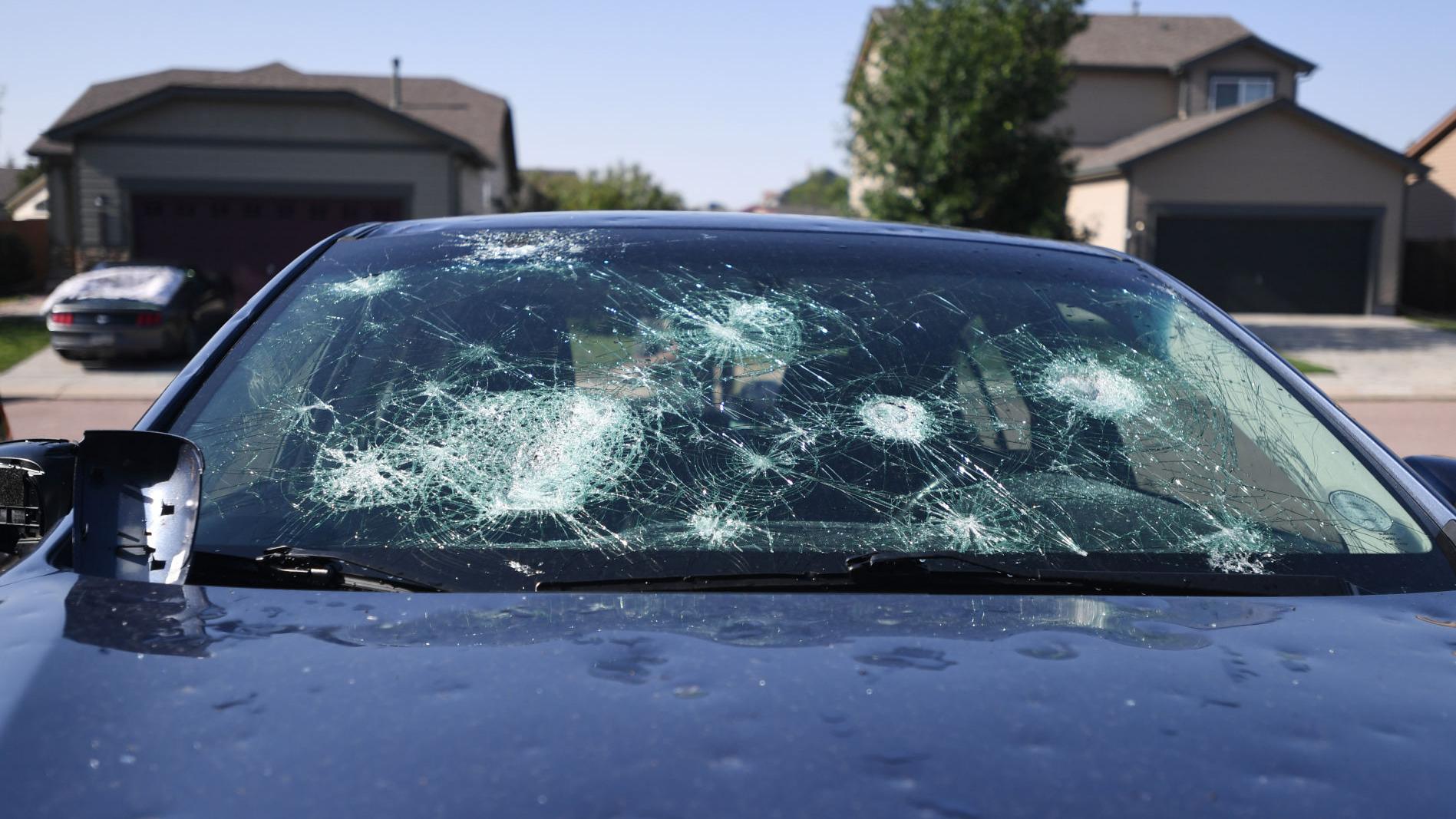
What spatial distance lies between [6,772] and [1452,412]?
16.6m

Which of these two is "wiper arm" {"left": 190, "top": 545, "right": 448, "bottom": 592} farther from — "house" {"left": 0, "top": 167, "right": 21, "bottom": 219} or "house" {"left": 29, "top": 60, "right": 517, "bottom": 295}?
"house" {"left": 0, "top": 167, "right": 21, "bottom": 219}

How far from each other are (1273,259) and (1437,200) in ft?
30.9

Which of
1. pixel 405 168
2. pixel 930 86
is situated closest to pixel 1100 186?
pixel 930 86

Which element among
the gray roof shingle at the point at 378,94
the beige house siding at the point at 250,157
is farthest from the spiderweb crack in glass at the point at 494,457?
the gray roof shingle at the point at 378,94

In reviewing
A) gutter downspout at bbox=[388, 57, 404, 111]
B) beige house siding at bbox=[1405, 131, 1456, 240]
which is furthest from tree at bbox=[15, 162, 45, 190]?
beige house siding at bbox=[1405, 131, 1456, 240]

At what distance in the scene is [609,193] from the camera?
40.5m

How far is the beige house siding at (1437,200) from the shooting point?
115 feet

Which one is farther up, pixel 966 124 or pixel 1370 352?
pixel 966 124

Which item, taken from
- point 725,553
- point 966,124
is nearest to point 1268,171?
point 966,124

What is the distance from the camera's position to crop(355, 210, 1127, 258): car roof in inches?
107

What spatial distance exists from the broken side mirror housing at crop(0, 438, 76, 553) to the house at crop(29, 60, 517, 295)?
80.3 ft

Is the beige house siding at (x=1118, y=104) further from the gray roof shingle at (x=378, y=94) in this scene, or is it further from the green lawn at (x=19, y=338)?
the green lawn at (x=19, y=338)

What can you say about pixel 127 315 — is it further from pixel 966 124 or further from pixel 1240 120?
pixel 1240 120

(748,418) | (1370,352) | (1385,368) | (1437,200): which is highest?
(1437,200)
